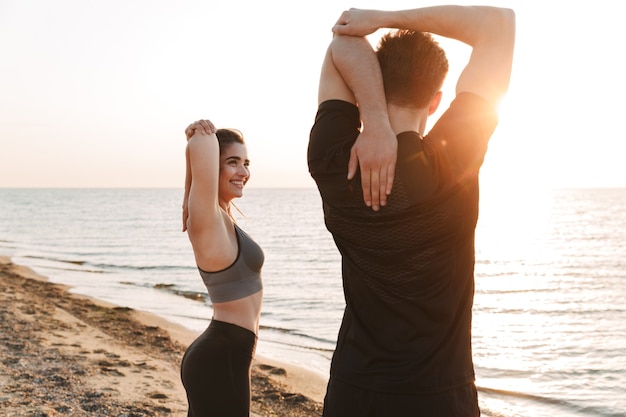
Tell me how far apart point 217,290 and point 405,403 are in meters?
2.00

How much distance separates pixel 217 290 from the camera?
3666 mm

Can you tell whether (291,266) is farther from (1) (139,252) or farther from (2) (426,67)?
(2) (426,67)

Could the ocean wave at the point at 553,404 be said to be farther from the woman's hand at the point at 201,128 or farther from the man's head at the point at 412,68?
the man's head at the point at 412,68

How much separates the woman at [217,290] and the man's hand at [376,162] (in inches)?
70.7

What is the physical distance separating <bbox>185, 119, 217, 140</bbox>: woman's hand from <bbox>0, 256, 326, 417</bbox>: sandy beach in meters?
3.83

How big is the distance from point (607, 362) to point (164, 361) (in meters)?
7.69

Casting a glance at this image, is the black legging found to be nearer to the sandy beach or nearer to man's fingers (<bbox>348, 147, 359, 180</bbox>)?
man's fingers (<bbox>348, 147, 359, 180</bbox>)

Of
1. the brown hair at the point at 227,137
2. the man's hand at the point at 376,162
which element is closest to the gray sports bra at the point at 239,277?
the brown hair at the point at 227,137

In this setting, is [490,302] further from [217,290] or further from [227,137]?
[217,290]

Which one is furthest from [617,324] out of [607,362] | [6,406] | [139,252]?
[139,252]

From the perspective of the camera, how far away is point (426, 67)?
1.81 m

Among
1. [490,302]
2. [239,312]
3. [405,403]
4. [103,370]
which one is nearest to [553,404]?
[103,370]

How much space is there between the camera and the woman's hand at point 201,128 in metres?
3.48

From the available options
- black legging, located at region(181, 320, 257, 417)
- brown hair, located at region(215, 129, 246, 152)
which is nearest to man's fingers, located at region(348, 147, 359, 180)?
black legging, located at region(181, 320, 257, 417)
